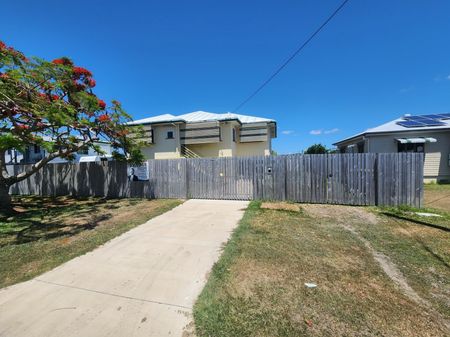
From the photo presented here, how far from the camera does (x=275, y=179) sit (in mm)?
9141

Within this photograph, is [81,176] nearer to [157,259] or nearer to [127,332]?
[157,259]

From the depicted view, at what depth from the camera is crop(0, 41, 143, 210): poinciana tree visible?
23.4 ft

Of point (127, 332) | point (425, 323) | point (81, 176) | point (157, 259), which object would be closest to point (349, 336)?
point (425, 323)

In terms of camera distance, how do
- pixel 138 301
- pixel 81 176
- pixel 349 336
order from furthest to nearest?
1. pixel 81 176
2. pixel 138 301
3. pixel 349 336

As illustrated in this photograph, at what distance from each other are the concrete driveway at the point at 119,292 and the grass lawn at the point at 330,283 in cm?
36

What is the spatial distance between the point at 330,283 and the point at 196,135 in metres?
14.2

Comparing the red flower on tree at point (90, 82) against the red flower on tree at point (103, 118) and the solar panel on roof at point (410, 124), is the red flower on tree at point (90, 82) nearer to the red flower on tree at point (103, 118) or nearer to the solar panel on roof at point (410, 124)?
the red flower on tree at point (103, 118)

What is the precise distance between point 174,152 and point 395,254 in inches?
572

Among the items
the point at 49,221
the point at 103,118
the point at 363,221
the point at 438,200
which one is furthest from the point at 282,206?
the point at 103,118

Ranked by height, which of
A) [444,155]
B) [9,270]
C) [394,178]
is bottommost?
[9,270]

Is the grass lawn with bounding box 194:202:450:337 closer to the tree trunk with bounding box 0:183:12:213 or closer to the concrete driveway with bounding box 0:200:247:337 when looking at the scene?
the concrete driveway with bounding box 0:200:247:337

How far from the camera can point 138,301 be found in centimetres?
285

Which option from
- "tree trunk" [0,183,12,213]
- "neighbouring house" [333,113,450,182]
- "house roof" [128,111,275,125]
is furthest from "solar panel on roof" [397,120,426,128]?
"tree trunk" [0,183,12,213]

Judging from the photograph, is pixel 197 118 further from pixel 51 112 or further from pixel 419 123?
pixel 419 123
